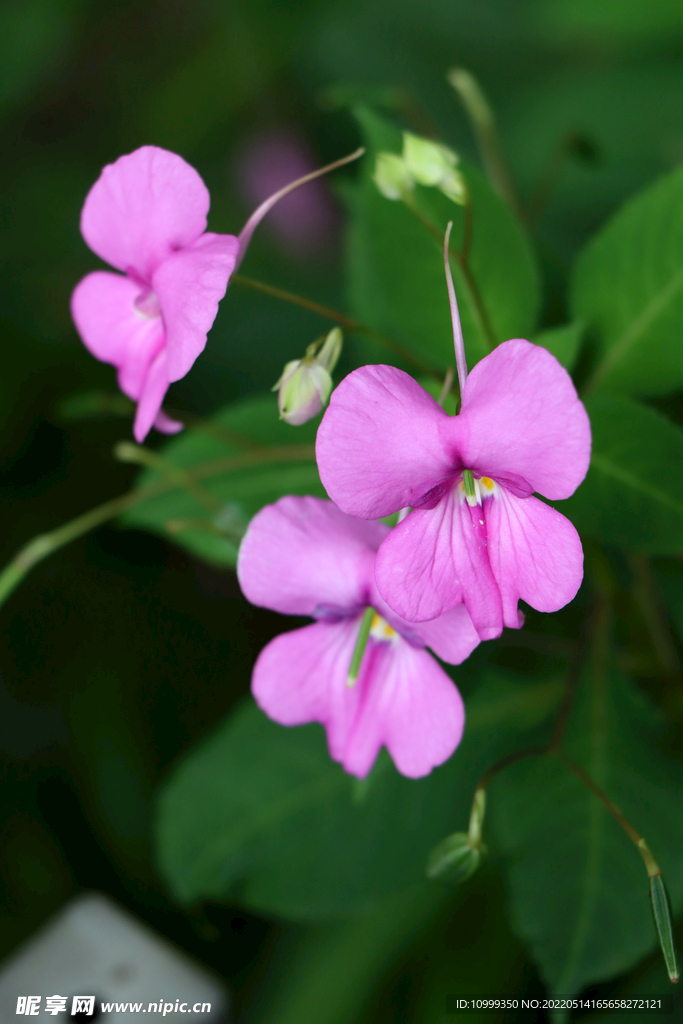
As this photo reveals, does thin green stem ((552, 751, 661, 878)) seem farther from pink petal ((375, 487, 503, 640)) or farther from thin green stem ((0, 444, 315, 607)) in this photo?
thin green stem ((0, 444, 315, 607))

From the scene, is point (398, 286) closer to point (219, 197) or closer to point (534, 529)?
point (534, 529)

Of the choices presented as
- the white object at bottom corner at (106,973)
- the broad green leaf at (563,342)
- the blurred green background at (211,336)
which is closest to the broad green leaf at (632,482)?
the broad green leaf at (563,342)

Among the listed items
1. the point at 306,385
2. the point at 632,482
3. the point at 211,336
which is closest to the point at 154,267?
the point at 306,385

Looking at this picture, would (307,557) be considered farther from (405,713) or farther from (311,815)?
(311,815)

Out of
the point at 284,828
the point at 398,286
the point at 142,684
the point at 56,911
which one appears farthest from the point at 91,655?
the point at 398,286

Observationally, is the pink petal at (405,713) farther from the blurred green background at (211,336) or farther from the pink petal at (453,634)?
the blurred green background at (211,336)

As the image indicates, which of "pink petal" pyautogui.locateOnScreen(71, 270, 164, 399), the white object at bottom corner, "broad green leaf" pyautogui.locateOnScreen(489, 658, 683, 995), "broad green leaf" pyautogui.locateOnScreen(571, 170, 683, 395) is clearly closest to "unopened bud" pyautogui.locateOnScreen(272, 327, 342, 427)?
"pink petal" pyautogui.locateOnScreen(71, 270, 164, 399)
